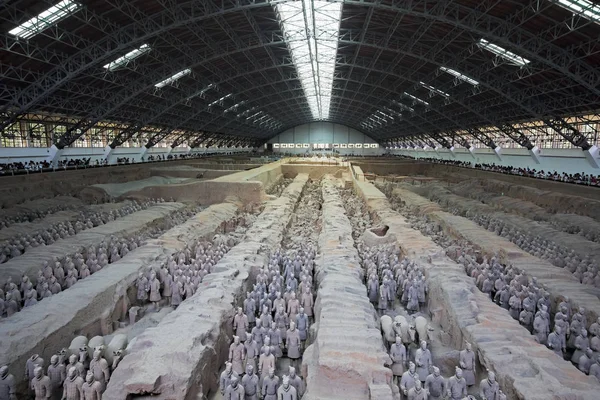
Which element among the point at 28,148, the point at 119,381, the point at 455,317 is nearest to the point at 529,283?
the point at 455,317

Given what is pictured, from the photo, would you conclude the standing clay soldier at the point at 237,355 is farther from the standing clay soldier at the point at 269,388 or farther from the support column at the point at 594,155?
the support column at the point at 594,155

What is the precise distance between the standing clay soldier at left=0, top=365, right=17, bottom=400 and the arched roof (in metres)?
11.5

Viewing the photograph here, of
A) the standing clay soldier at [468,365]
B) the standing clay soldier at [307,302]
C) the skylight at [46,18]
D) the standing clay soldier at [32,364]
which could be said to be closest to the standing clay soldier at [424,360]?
the standing clay soldier at [468,365]

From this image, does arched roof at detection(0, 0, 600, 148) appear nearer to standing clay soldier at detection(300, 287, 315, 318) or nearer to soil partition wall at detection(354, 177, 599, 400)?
soil partition wall at detection(354, 177, 599, 400)

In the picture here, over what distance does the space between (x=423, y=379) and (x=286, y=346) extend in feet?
6.45

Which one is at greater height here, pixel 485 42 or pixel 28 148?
pixel 485 42

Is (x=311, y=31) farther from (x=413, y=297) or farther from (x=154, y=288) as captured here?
(x=154, y=288)

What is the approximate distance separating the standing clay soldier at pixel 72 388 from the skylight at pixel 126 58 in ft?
54.1

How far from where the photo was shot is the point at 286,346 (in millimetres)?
6082

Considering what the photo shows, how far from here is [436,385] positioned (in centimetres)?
463

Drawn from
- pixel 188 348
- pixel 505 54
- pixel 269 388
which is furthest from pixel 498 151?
pixel 188 348

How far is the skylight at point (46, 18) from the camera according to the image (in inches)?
509

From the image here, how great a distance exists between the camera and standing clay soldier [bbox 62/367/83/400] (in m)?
4.46

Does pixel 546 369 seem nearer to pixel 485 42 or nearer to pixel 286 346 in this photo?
pixel 286 346
